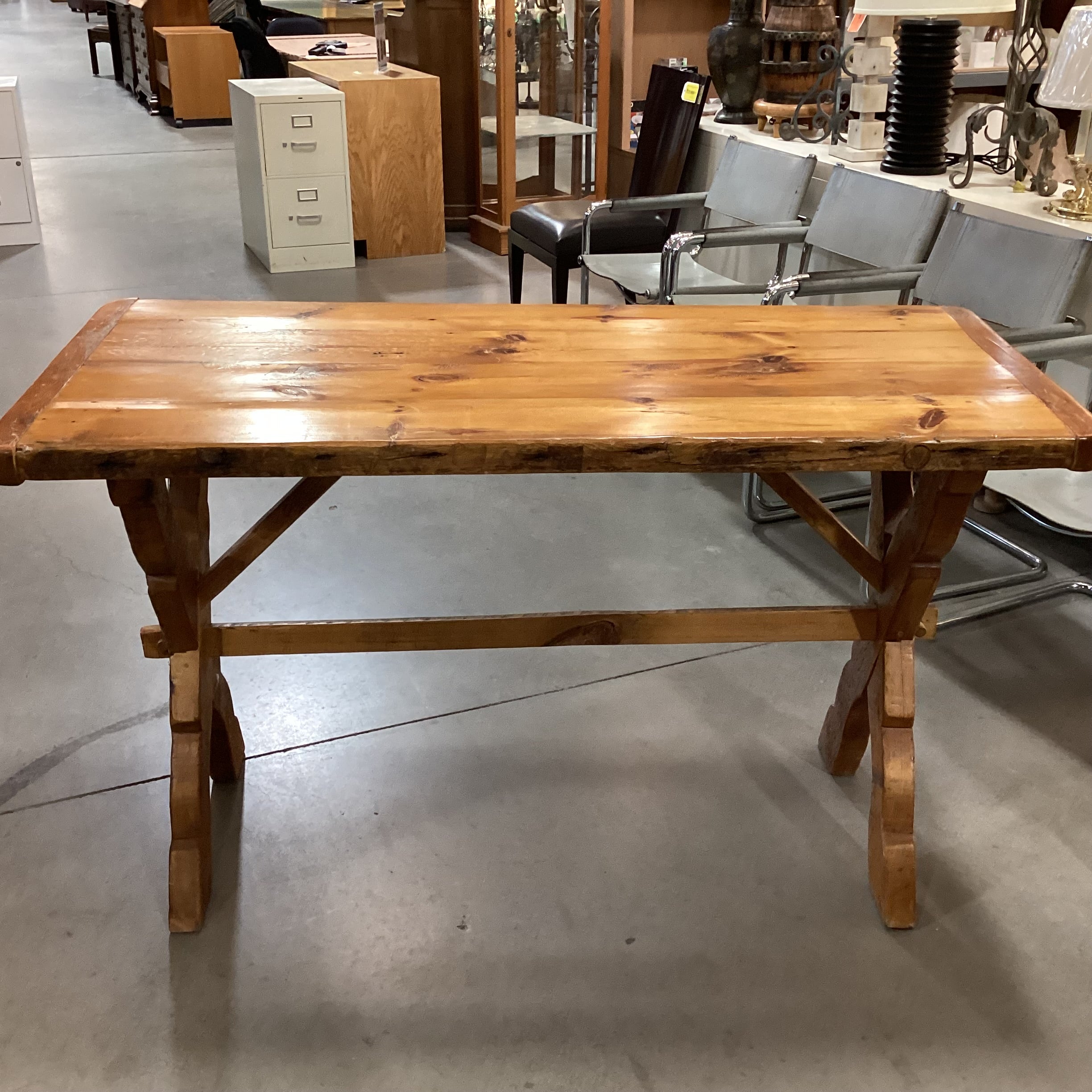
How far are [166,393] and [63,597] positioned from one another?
4.45 feet

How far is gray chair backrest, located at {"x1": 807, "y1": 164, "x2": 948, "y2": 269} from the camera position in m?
2.96

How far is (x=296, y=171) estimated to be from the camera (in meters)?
5.11

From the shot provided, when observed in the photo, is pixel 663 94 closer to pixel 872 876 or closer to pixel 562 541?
pixel 562 541

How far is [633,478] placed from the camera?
3.24 m

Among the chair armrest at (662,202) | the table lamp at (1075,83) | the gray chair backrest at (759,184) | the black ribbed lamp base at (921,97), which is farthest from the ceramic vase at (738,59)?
the table lamp at (1075,83)

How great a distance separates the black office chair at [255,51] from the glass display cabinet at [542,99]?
233cm

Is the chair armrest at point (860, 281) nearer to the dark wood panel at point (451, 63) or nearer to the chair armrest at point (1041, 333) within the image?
the chair armrest at point (1041, 333)

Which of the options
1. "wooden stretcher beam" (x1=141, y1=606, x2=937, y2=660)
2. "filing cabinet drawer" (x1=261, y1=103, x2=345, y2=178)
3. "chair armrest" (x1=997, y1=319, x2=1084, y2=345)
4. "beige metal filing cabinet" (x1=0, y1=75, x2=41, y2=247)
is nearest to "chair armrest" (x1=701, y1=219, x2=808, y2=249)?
"chair armrest" (x1=997, y1=319, x2=1084, y2=345)

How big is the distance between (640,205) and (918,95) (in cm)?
87

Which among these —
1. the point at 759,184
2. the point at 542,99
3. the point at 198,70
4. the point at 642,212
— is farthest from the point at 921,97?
the point at 198,70

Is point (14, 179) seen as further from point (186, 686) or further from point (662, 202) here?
point (186, 686)

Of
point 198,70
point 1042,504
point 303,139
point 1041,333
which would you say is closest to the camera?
point 1042,504

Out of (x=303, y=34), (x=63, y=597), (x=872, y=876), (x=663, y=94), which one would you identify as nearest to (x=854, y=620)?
(x=872, y=876)

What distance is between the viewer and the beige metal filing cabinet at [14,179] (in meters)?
5.58
